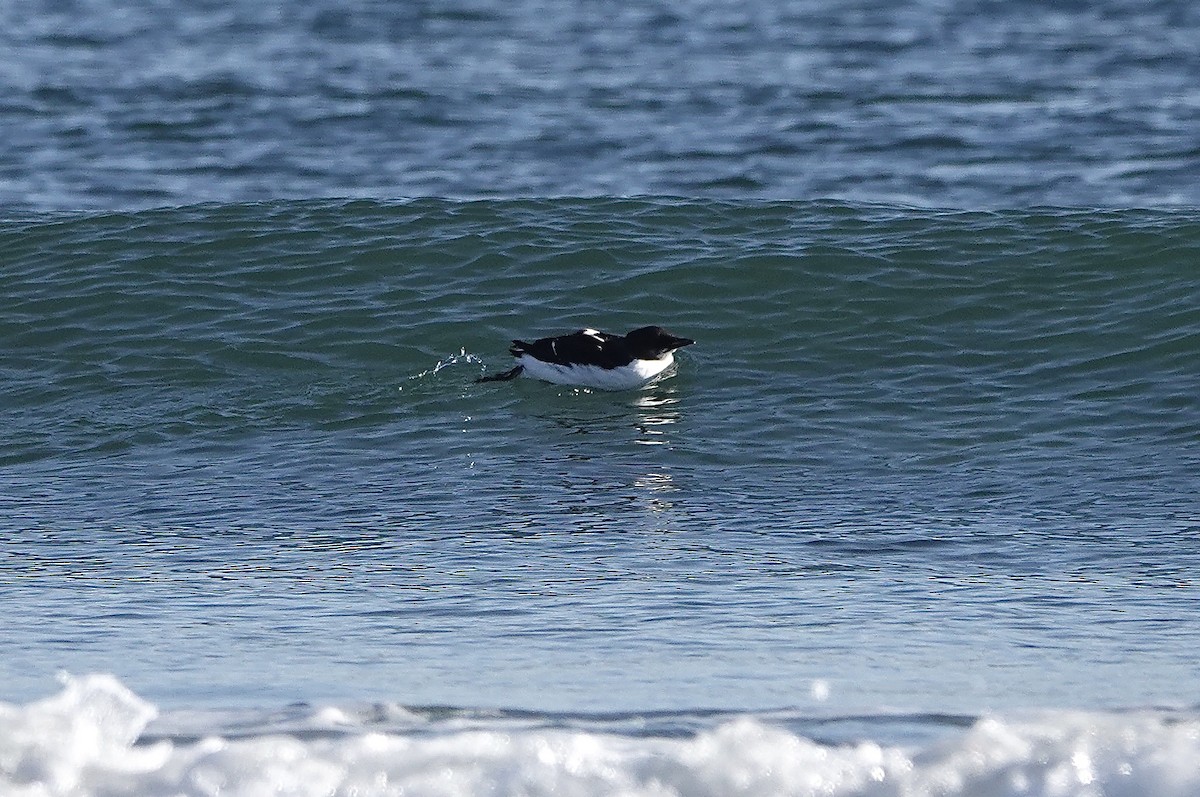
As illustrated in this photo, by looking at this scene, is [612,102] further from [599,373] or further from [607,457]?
[607,457]

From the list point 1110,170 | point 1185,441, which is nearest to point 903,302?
point 1185,441

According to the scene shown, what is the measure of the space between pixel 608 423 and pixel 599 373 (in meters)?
0.57

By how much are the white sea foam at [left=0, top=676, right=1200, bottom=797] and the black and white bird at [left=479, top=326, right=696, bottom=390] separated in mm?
6943

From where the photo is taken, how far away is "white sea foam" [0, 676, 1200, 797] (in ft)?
20.5

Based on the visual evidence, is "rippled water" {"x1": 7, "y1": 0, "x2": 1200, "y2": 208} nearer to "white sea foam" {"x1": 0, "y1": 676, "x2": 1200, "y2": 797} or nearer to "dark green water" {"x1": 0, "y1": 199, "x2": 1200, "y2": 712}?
"dark green water" {"x1": 0, "y1": 199, "x2": 1200, "y2": 712}

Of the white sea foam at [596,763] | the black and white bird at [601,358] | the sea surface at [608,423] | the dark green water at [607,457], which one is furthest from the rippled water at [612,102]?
the white sea foam at [596,763]

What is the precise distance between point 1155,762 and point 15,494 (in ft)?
24.0

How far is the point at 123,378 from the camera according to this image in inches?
556

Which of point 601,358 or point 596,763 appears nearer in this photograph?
point 596,763

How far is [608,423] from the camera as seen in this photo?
13.1m

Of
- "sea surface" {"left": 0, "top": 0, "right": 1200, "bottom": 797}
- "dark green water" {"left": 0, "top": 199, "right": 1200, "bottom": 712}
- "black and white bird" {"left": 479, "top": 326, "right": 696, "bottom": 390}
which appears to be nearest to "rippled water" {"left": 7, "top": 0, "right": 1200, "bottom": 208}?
"sea surface" {"left": 0, "top": 0, "right": 1200, "bottom": 797}

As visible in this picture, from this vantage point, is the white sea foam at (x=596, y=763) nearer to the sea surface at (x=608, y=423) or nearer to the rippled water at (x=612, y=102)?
the sea surface at (x=608, y=423)

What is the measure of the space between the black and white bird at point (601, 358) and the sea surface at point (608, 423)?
214 mm

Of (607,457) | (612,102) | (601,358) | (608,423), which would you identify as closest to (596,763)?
(607,457)
